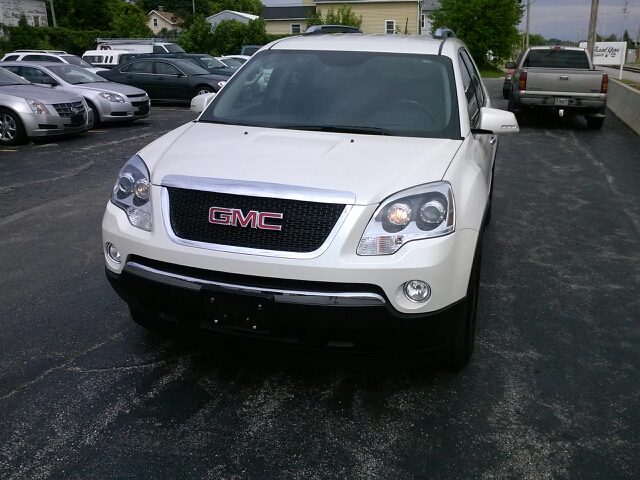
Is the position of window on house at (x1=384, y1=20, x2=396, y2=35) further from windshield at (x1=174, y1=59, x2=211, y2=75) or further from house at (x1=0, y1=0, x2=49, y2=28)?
windshield at (x1=174, y1=59, x2=211, y2=75)

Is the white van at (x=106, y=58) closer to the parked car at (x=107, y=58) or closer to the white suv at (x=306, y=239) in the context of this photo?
the parked car at (x=107, y=58)

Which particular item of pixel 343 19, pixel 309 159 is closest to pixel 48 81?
pixel 309 159

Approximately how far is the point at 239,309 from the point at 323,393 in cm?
72

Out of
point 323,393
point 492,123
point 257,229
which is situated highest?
point 492,123

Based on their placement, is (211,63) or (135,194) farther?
(211,63)

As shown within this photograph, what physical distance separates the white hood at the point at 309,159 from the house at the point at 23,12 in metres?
58.5

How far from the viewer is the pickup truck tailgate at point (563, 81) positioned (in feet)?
43.9

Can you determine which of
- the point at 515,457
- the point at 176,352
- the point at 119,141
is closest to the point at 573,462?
the point at 515,457

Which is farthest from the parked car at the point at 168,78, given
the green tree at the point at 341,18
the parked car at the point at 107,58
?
the green tree at the point at 341,18

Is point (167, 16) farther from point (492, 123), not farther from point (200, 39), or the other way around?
point (492, 123)

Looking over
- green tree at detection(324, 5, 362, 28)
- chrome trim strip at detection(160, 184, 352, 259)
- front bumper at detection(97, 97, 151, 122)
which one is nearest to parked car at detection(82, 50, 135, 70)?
front bumper at detection(97, 97, 151, 122)

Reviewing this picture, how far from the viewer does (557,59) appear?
1578 cm

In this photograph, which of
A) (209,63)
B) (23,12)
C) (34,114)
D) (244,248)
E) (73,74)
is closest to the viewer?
(244,248)

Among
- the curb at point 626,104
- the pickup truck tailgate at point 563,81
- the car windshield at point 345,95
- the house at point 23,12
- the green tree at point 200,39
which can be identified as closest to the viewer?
the car windshield at point 345,95
